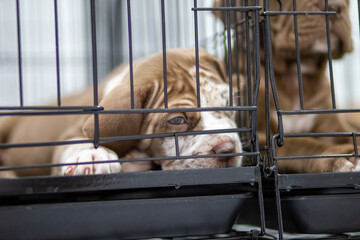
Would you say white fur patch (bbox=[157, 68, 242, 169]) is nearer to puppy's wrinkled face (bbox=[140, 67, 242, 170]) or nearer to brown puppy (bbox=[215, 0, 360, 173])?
puppy's wrinkled face (bbox=[140, 67, 242, 170])

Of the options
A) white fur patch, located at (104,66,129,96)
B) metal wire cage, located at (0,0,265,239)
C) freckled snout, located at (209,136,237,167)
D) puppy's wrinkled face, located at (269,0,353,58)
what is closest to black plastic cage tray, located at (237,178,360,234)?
metal wire cage, located at (0,0,265,239)

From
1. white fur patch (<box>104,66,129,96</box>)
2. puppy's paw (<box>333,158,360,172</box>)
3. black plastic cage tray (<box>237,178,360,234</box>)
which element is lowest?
black plastic cage tray (<box>237,178,360,234</box>)

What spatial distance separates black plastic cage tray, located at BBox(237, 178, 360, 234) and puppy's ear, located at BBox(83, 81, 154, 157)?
43 centimetres

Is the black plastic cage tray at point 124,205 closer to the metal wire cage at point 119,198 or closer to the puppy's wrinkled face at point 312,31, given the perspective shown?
the metal wire cage at point 119,198

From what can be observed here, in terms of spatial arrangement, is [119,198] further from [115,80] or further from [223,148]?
[115,80]

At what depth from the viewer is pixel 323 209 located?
3.60ft

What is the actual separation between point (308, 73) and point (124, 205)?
1.07 m

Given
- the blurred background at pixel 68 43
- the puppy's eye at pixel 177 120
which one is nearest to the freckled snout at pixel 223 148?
the puppy's eye at pixel 177 120

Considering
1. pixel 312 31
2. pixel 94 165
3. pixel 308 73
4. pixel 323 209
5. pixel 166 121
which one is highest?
pixel 312 31

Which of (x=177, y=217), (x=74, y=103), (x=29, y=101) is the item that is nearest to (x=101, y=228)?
(x=177, y=217)

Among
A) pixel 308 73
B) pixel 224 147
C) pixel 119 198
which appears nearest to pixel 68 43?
pixel 308 73

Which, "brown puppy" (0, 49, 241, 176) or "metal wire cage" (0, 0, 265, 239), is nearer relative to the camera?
"metal wire cage" (0, 0, 265, 239)

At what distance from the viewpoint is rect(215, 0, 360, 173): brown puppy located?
1.56 metres

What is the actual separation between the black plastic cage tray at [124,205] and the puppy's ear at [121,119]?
0.94 feet
